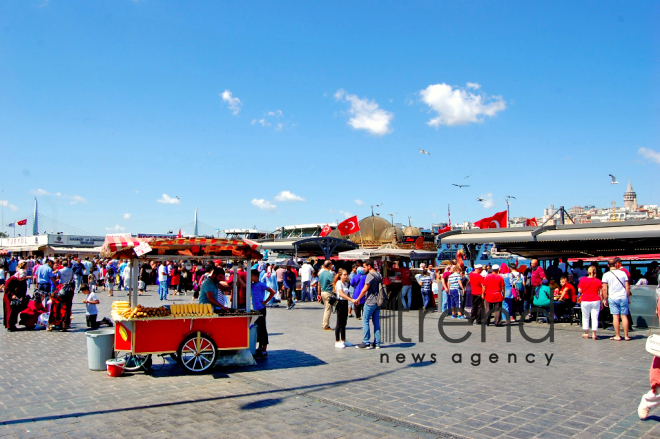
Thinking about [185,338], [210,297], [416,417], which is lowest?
[416,417]

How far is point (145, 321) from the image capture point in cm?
824

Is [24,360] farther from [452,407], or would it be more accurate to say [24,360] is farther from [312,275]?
[312,275]

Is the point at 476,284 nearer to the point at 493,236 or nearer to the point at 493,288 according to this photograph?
the point at 493,288

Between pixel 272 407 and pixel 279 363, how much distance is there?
112 inches

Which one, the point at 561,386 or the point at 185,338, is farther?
the point at 185,338

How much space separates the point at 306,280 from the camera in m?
23.2

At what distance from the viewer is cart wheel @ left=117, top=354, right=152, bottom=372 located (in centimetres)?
866

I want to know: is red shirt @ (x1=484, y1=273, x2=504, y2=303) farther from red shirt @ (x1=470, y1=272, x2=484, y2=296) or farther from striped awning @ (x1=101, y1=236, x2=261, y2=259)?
striped awning @ (x1=101, y1=236, x2=261, y2=259)

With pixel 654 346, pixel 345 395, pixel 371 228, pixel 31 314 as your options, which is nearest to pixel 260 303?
pixel 345 395

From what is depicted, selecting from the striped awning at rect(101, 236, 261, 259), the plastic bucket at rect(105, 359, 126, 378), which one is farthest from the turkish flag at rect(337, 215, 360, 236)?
the plastic bucket at rect(105, 359, 126, 378)

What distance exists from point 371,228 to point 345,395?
45.7 metres

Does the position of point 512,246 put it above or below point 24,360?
above

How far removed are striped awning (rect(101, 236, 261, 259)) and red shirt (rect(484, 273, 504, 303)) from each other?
7726mm

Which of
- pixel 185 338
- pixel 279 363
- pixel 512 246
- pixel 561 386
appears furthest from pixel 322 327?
pixel 512 246
